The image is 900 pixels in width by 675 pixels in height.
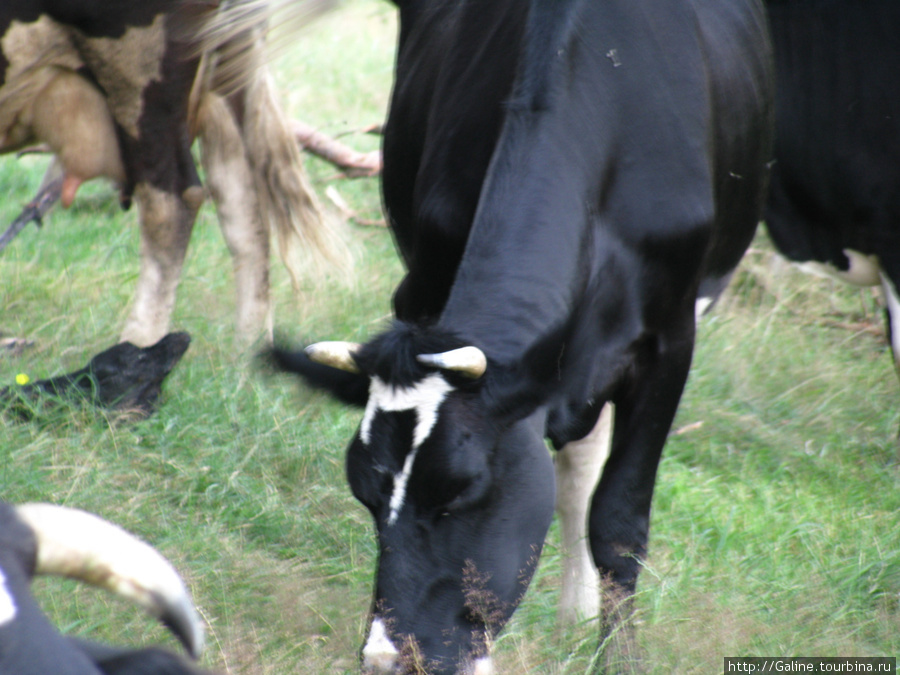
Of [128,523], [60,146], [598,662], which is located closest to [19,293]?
[60,146]

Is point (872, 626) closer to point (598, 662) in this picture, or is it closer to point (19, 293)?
point (598, 662)

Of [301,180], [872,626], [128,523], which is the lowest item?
[872,626]

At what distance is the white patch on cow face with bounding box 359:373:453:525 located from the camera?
196 centimetres

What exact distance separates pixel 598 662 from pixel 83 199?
15.2ft

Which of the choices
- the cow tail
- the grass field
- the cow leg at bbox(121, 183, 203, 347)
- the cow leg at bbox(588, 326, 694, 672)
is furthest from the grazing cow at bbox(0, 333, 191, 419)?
the cow leg at bbox(588, 326, 694, 672)

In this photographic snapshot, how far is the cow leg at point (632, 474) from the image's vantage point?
2562 mm

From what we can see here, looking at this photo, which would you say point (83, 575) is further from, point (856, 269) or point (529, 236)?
point (856, 269)

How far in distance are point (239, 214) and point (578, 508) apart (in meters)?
2.14

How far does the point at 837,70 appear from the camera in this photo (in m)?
3.94

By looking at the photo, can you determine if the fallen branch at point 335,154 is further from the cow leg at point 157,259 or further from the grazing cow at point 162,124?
the cow leg at point 157,259

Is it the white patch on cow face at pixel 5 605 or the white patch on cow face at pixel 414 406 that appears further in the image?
the white patch on cow face at pixel 414 406

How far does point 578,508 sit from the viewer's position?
3088mm

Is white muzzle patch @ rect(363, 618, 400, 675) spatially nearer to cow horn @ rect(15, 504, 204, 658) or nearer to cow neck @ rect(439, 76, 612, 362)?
cow neck @ rect(439, 76, 612, 362)

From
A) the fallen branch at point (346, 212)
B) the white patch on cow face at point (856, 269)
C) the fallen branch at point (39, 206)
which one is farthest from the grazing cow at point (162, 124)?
the white patch on cow face at point (856, 269)
